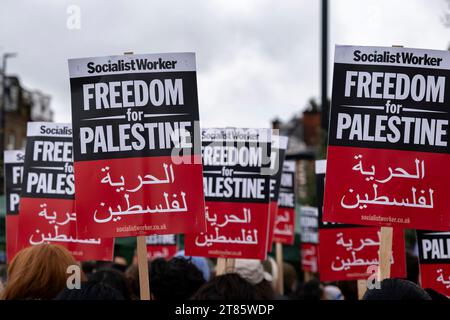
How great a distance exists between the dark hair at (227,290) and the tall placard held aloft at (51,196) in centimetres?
237

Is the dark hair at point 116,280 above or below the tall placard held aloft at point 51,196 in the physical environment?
below

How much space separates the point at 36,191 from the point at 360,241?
2.59 metres

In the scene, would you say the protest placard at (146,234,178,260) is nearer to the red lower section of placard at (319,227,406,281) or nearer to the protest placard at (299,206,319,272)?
the protest placard at (299,206,319,272)

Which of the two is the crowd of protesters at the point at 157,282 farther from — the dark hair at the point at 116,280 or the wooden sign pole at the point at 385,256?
the wooden sign pole at the point at 385,256

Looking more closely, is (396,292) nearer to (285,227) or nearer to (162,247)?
(285,227)

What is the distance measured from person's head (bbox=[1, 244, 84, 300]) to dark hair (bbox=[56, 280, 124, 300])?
0.44m

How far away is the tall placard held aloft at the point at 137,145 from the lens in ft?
14.0

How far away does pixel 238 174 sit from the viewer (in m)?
6.47

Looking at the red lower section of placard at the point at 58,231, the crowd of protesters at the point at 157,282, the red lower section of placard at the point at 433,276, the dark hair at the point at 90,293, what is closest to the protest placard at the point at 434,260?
the red lower section of placard at the point at 433,276

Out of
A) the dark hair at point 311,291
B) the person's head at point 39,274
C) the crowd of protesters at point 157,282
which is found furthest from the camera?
the dark hair at point 311,291

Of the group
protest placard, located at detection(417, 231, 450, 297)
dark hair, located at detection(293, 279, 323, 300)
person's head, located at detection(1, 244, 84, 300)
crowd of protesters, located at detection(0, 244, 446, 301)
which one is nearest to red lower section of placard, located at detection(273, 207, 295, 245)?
dark hair, located at detection(293, 279, 323, 300)

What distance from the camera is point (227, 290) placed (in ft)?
13.3

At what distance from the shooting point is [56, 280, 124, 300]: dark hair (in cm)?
340

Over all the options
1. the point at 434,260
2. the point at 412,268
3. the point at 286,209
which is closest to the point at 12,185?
the point at 286,209
